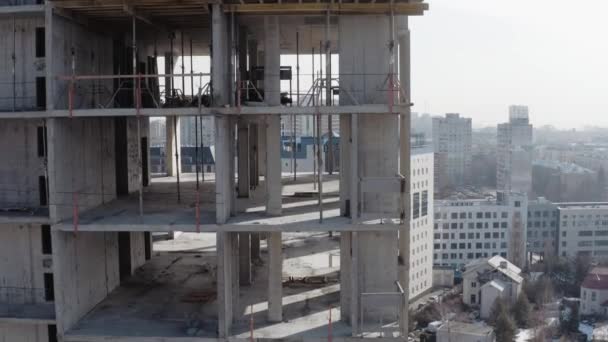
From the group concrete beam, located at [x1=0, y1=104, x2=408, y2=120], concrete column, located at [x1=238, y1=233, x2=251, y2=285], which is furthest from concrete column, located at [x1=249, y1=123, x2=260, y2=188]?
concrete beam, located at [x1=0, y1=104, x2=408, y2=120]

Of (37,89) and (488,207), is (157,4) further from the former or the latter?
(488,207)

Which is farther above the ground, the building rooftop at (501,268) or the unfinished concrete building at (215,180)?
the unfinished concrete building at (215,180)

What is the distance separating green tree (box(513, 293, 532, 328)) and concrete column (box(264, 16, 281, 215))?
52.8 meters

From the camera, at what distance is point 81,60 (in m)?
16.4

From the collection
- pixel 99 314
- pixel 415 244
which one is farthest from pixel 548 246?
pixel 99 314

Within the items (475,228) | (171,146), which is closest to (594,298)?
(475,228)

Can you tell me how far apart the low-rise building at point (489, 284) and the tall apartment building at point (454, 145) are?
8186 centimetres

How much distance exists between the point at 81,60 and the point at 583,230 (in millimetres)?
93836

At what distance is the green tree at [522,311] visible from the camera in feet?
202

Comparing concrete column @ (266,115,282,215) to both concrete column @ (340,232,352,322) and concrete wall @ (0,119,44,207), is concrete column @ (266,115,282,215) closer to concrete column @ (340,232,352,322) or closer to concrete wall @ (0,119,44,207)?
concrete column @ (340,232,352,322)

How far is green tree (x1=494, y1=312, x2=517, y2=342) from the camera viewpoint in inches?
2169

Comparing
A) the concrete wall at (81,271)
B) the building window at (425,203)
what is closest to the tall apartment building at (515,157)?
the building window at (425,203)

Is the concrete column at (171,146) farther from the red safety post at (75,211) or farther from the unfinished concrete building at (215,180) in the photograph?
the red safety post at (75,211)

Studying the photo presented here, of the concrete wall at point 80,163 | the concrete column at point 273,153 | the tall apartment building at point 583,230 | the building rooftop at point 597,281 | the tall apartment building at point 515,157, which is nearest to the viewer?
the concrete wall at point 80,163
